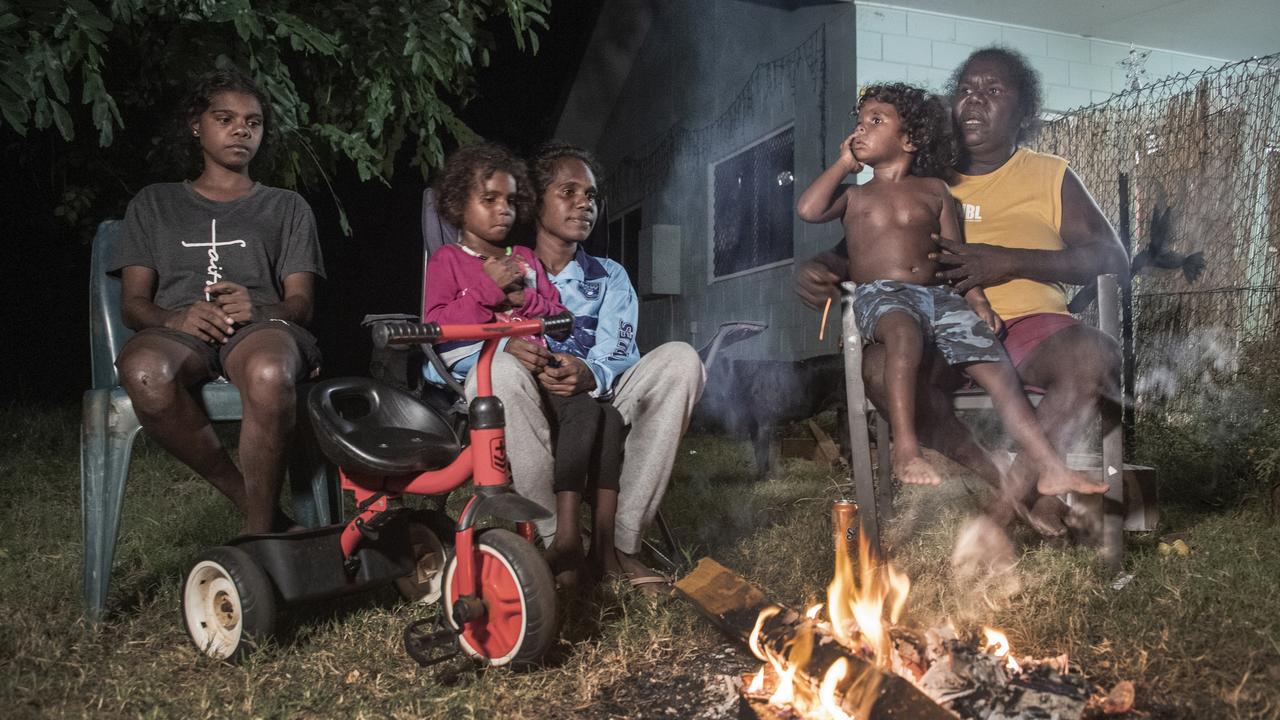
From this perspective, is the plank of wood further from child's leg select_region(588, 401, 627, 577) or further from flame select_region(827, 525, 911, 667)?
flame select_region(827, 525, 911, 667)

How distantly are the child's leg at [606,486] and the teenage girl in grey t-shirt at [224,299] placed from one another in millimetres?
837

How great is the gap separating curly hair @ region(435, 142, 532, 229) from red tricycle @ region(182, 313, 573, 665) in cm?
71

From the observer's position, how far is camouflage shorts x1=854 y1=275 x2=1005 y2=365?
255 centimetres

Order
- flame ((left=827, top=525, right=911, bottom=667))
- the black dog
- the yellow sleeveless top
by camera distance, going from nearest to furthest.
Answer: flame ((left=827, top=525, right=911, bottom=667)) → the yellow sleeveless top → the black dog

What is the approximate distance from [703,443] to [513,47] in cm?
767

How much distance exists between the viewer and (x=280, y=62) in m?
4.73

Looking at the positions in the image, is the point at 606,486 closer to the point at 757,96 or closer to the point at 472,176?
the point at 472,176

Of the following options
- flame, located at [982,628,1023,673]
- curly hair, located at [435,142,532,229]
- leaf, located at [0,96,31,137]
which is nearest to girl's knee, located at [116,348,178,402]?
curly hair, located at [435,142,532,229]

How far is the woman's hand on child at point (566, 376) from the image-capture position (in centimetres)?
256

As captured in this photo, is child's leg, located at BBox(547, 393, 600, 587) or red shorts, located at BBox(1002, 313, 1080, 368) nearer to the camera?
child's leg, located at BBox(547, 393, 600, 587)

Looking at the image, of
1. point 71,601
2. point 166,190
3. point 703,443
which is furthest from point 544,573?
point 703,443

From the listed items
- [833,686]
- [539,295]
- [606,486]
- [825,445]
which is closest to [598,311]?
[539,295]

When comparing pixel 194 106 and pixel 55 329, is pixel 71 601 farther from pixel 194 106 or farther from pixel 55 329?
pixel 55 329

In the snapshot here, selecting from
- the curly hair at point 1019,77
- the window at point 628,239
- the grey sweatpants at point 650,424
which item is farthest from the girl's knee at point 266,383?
the window at point 628,239
